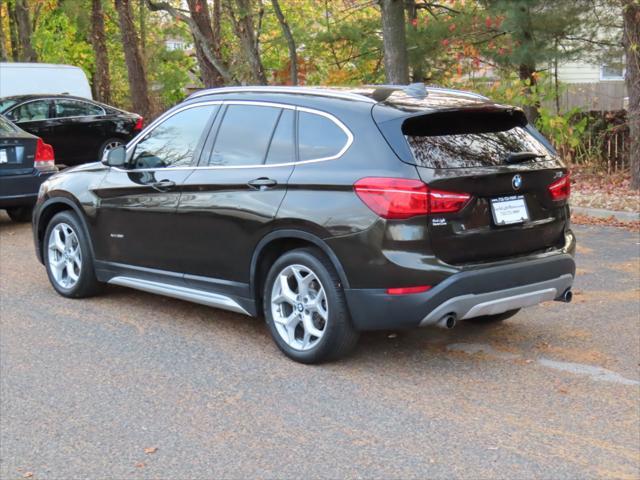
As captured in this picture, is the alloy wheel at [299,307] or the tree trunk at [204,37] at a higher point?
the tree trunk at [204,37]

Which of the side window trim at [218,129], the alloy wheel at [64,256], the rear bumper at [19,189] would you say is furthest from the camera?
the rear bumper at [19,189]

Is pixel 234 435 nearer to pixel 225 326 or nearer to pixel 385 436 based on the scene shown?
pixel 385 436

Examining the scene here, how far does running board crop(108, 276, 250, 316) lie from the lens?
6.16m

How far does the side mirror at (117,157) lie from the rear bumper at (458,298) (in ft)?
8.58

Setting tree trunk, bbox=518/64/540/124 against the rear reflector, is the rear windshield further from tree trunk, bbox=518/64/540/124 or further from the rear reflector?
tree trunk, bbox=518/64/540/124

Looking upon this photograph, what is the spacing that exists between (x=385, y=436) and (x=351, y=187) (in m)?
1.52

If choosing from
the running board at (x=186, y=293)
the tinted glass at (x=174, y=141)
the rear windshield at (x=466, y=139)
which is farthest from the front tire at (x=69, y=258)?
the rear windshield at (x=466, y=139)

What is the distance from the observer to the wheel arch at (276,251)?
211 inches

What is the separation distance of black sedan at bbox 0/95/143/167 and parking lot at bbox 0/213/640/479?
10529 millimetres

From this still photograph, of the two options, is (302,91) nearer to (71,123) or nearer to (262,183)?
(262,183)

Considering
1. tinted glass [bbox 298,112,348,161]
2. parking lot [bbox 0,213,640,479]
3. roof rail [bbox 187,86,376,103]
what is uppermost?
roof rail [bbox 187,86,376,103]

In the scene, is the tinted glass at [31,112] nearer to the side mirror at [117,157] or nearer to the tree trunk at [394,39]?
A: the tree trunk at [394,39]

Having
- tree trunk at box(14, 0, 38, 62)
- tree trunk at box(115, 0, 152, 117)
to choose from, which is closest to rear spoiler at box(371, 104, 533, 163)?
tree trunk at box(115, 0, 152, 117)

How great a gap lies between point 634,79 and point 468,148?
8328 millimetres
